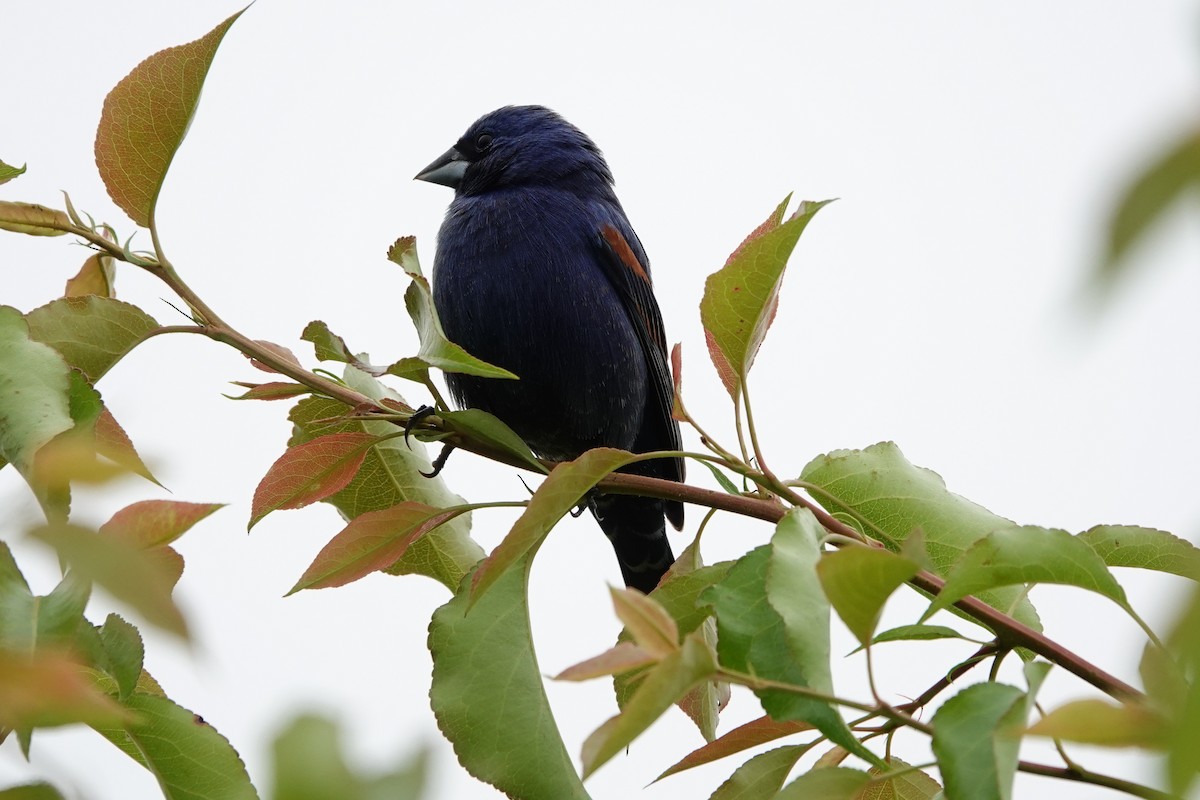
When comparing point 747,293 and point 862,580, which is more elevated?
point 747,293

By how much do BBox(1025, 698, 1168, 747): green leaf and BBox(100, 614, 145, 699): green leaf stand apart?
960mm

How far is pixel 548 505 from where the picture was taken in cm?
171

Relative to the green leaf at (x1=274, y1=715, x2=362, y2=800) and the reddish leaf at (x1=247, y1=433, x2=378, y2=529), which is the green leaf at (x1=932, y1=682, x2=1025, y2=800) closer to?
the green leaf at (x1=274, y1=715, x2=362, y2=800)

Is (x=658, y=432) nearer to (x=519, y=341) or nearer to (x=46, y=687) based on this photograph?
(x=519, y=341)

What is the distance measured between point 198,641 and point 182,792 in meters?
0.99

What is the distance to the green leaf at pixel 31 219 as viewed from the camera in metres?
1.93

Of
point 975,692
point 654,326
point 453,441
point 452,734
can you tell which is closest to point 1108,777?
point 975,692

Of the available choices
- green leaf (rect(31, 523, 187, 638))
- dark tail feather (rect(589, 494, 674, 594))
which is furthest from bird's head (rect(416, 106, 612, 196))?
green leaf (rect(31, 523, 187, 638))

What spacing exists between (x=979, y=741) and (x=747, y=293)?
2.70ft

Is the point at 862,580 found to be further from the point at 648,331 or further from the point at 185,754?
the point at 648,331

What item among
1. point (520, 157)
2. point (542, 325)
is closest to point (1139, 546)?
point (542, 325)

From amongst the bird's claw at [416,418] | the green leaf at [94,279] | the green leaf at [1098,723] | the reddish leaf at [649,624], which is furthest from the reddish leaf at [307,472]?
the green leaf at [1098,723]

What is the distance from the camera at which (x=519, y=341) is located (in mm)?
3711

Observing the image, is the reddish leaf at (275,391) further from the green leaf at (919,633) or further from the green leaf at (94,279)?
the green leaf at (919,633)
